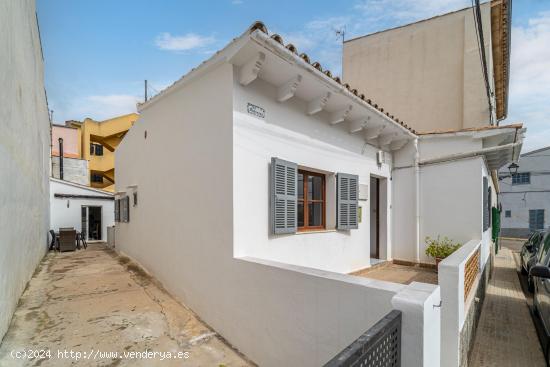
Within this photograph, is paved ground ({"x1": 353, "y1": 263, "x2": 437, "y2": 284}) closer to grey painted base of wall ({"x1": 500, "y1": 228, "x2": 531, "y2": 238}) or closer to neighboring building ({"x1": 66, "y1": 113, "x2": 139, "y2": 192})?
neighboring building ({"x1": 66, "y1": 113, "x2": 139, "y2": 192})

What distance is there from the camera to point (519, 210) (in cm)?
2436

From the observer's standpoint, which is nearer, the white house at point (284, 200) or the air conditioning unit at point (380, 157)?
the white house at point (284, 200)

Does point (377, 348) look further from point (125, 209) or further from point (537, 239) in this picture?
point (537, 239)

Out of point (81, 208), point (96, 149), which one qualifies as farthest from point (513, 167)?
point (96, 149)

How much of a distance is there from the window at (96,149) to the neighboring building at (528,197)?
33088 millimetres

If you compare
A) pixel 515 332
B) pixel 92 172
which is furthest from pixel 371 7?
pixel 92 172

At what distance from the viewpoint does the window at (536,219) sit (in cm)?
2369

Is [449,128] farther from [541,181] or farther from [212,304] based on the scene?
[541,181]

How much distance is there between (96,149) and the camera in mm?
23125

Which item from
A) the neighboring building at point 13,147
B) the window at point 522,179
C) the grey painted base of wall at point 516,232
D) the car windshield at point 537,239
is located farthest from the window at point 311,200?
the window at point 522,179

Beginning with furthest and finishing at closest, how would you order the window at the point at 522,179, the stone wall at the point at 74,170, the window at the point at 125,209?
1. the window at the point at 522,179
2. the stone wall at the point at 74,170
3. the window at the point at 125,209

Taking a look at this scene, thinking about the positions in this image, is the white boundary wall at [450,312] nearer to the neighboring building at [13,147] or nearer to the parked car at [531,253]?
the parked car at [531,253]

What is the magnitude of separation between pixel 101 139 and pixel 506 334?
83.5 ft

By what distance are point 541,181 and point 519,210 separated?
9.56 ft
